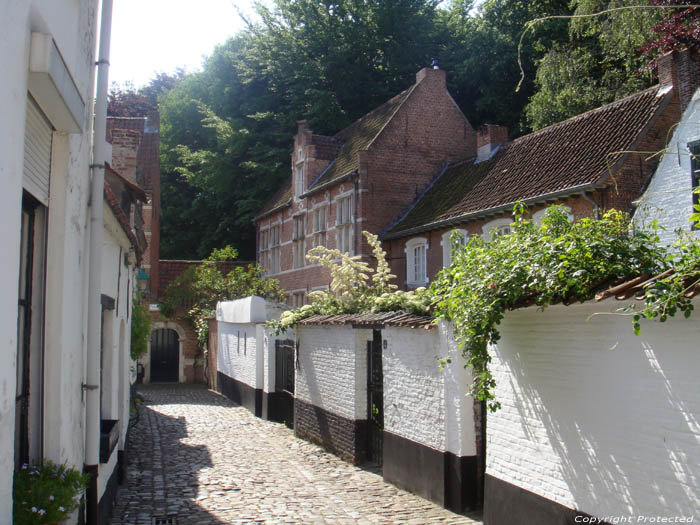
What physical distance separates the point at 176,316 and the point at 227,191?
9761mm

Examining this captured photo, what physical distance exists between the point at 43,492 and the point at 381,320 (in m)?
6.28

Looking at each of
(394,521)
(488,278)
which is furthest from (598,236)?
(394,521)

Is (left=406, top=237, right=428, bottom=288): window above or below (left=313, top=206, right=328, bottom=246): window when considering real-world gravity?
below

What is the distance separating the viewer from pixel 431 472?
8.53 metres

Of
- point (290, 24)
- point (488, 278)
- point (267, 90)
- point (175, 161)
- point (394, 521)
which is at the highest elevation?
point (290, 24)

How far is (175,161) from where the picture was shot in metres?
40.9

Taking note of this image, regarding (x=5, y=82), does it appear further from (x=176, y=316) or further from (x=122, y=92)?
(x=122, y=92)

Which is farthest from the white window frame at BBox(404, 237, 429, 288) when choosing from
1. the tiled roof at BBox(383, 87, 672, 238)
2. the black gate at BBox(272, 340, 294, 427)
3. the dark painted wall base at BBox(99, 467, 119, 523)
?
the dark painted wall base at BBox(99, 467, 119, 523)

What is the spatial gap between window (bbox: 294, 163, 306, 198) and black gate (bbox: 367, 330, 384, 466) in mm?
→ 17953

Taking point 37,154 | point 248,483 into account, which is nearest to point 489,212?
point 248,483

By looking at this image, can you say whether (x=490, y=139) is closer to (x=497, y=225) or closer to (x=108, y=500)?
(x=497, y=225)

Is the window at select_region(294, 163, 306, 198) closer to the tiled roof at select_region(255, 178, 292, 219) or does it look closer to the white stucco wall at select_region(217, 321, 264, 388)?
the tiled roof at select_region(255, 178, 292, 219)

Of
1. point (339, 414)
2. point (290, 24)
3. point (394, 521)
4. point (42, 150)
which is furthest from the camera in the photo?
point (290, 24)

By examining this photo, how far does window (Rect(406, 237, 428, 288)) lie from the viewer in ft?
70.9
